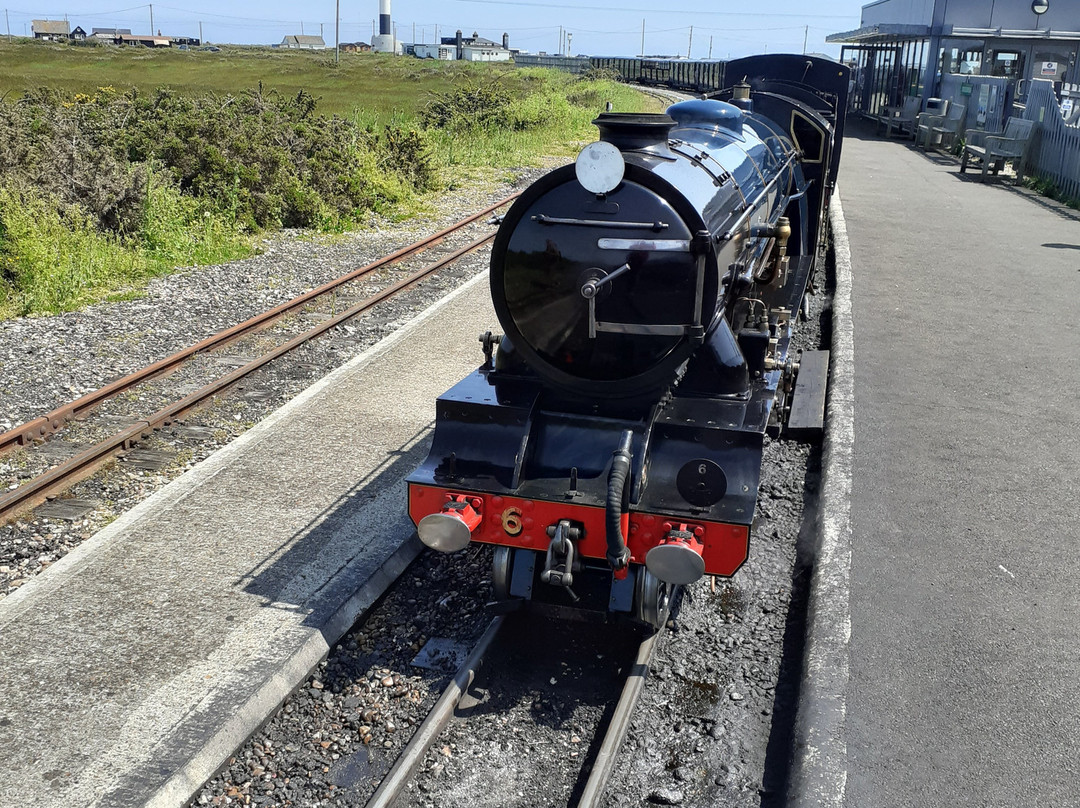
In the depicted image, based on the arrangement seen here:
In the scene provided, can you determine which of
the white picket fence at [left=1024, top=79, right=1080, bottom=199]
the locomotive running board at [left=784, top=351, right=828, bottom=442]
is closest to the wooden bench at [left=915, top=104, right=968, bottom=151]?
the white picket fence at [left=1024, top=79, right=1080, bottom=199]

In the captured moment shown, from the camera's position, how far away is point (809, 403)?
300 inches

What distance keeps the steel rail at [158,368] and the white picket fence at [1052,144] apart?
Answer: 542 inches

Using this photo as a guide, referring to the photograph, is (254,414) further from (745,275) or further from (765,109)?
(765,109)

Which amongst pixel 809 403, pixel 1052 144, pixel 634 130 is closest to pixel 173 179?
pixel 809 403

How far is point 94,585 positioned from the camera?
504 centimetres

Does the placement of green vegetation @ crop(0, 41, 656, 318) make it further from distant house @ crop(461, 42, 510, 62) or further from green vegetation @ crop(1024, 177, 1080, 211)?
distant house @ crop(461, 42, 510, 62)

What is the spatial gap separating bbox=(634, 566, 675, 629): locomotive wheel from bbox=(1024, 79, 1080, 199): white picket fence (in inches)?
684

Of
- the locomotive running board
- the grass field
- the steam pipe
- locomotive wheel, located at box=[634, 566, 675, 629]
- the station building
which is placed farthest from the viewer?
the grass field

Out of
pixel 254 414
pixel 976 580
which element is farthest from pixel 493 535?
pixel 254 414

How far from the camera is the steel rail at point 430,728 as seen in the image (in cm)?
377

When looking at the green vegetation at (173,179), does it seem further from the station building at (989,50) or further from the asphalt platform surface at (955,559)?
the station building at (989,50)

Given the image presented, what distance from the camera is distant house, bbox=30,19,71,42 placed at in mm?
105125

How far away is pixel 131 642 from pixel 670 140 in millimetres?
4178

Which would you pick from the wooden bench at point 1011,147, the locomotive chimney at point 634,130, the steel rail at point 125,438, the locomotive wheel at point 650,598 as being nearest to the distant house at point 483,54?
the wooden bench at point 1011,147
